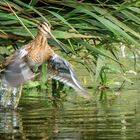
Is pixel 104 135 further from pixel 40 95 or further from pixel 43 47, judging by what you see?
pixel 40 95

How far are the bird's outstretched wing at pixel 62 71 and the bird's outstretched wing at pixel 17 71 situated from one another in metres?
0.19

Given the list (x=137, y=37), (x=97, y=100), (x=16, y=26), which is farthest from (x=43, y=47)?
(x=97, y=100)

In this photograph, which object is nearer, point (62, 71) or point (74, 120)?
point (62, 71)

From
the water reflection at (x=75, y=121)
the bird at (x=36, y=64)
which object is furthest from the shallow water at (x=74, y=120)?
the bird at (x=36, y=64)

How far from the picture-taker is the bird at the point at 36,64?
514 centimetres

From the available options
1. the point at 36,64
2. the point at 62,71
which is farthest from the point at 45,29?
the point at 62,71

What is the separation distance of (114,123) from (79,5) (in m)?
0.83

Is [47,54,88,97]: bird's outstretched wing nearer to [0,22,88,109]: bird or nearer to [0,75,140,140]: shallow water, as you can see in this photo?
[0,22,88,109]: bird

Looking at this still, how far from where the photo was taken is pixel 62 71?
537 cm

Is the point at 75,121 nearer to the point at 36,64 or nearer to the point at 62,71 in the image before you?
the point at 62,71

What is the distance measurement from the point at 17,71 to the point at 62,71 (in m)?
0.36

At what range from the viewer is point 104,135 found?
504 centimetres

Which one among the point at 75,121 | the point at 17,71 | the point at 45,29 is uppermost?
the point at 45,29

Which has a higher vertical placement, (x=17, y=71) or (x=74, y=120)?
(x=17, y=71)
